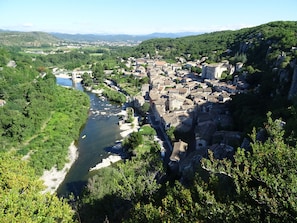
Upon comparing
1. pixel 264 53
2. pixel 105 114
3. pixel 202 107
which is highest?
pixel 264 53

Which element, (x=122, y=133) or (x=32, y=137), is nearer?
(x=32, y=137)

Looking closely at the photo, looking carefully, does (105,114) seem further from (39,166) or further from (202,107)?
(39,166)

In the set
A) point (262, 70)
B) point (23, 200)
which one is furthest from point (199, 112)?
point (23, 200)

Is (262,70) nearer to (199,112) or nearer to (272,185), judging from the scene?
(199,112)

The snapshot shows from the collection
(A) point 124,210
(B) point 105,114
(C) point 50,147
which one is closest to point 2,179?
(A) point 124,210

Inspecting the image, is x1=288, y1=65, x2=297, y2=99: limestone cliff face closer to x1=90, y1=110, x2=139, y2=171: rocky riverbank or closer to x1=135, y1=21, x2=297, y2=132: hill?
x1=135, y1=21, x2=297, y2=132: hill
